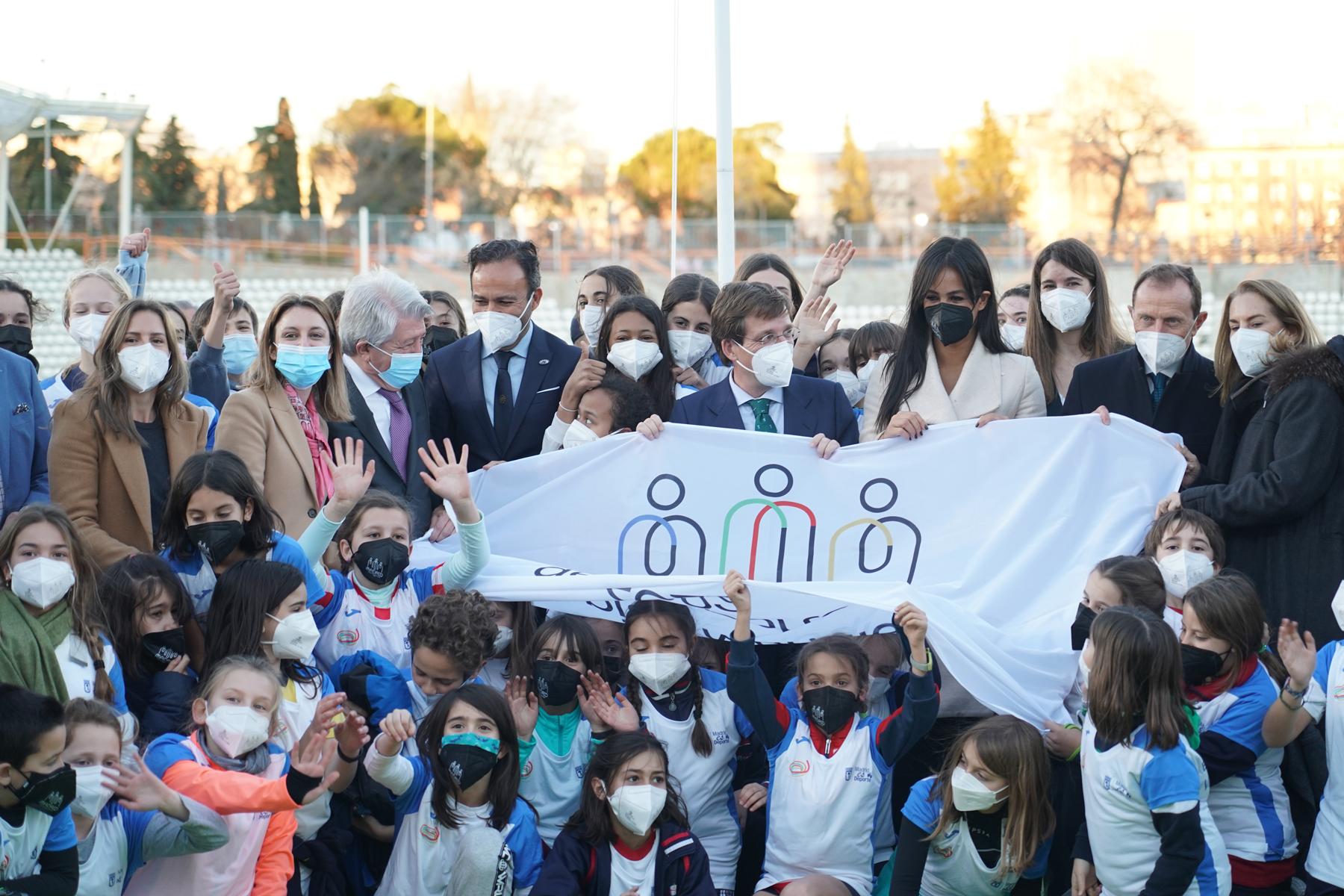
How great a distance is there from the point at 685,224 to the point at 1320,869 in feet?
106

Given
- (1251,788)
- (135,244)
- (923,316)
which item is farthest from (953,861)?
(135,244)

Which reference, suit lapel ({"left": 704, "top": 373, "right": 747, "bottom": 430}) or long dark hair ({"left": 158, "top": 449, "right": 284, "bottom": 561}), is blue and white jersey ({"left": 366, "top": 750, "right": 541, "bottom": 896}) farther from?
suit lapel ({"left": 704, "top": 373, "right": 747, "bottom": 430})

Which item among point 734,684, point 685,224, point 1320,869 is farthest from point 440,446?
point 685,224

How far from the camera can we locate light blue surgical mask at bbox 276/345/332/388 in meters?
5.81

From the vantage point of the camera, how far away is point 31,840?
4.08m

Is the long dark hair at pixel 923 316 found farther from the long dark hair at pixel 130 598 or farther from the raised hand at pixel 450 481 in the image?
the long dark hair at pixel 130 598

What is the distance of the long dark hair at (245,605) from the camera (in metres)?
4.84

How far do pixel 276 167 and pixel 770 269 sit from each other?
5146 cm

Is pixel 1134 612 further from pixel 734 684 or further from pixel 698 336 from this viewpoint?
pixel 698 336

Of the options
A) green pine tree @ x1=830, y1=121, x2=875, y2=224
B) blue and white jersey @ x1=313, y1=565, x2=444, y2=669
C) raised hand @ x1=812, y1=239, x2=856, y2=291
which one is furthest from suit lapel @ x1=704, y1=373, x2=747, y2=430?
green pine tree @ x1=830, y1=121, x2=875, y2=224

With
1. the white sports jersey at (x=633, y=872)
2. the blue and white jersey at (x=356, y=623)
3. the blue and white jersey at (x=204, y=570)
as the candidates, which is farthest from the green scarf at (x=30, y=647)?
the white sports jersey at (x=633, y=872)

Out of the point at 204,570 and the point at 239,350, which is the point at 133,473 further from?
the point at 239,350

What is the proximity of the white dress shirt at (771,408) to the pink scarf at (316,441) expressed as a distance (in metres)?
1.75

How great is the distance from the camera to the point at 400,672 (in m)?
5.22
